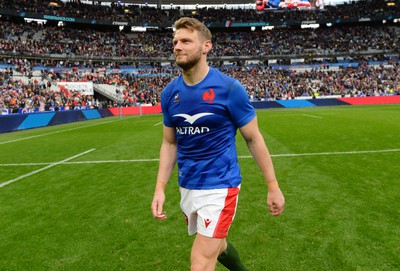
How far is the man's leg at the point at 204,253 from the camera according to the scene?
2207mm

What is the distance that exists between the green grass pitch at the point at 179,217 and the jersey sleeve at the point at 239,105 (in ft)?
5.85

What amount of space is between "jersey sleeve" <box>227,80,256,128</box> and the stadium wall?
21545mm

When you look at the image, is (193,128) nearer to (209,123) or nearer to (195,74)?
(209,123)

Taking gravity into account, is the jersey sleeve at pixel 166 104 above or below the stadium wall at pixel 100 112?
above

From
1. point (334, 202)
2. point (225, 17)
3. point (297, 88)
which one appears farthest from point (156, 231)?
point (225, 17)

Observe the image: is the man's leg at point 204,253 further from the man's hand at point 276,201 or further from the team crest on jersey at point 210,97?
the team crest on jersey at point 210,97

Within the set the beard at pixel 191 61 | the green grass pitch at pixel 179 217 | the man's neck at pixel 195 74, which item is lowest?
the green grass pitch at pixel 179 217

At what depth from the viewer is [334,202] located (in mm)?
5129

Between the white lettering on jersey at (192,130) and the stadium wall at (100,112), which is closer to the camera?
the white lettering on jersey at (192,130)

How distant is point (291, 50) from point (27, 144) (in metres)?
55.6

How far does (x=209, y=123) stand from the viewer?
2.39m

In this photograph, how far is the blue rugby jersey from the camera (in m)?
2.36

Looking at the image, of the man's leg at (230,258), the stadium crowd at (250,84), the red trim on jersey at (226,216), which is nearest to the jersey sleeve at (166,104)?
the red trim on jersey at (226,216)

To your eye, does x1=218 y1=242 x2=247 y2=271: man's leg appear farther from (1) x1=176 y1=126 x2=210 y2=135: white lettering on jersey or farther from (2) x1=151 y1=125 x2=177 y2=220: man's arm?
(1) x1=176 y1=126 x2=210 y2=135: white lettering on jersey
